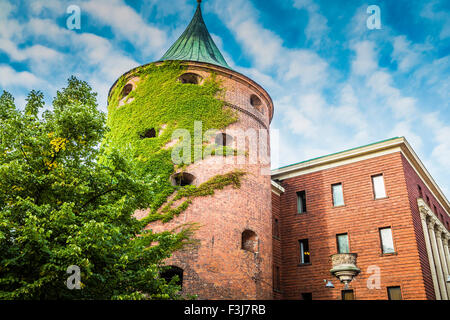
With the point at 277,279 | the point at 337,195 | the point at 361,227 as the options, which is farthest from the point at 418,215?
the point at 277,279

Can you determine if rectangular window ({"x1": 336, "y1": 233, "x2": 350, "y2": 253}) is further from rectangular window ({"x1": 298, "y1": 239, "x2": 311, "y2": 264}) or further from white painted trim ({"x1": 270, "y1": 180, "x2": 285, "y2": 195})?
white painted trim ({"x1": 270, "y1": 180, "x2": 285, "y2": 195})

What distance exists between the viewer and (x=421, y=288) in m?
19.7

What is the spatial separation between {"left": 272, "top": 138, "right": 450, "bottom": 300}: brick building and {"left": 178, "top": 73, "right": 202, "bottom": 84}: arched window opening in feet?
27.9

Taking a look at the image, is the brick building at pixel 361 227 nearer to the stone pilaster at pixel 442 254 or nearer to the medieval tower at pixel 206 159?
the stone pilaster at pixel 442 254

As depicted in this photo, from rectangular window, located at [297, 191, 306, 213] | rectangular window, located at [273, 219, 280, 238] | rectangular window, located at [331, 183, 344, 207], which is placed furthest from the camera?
rectangular window, located at [297, 191, 306, 213]

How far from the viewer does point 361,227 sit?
22922 millimetres

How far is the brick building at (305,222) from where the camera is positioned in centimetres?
1875

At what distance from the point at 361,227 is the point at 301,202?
15.2 ft

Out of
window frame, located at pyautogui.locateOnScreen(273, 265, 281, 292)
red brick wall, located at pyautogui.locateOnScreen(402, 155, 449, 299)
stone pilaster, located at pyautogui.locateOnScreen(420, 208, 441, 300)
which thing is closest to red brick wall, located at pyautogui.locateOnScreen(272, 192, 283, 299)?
window frame, located at pyautogui.locateOnScreen(273, 265, 281, 292)

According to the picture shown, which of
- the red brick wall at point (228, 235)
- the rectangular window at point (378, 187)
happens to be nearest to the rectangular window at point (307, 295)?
the red brick wall at point (228, 235)

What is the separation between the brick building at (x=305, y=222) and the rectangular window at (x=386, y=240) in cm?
6

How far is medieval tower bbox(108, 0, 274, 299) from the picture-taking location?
60.4 ft

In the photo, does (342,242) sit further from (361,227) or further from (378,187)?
(378,187)
